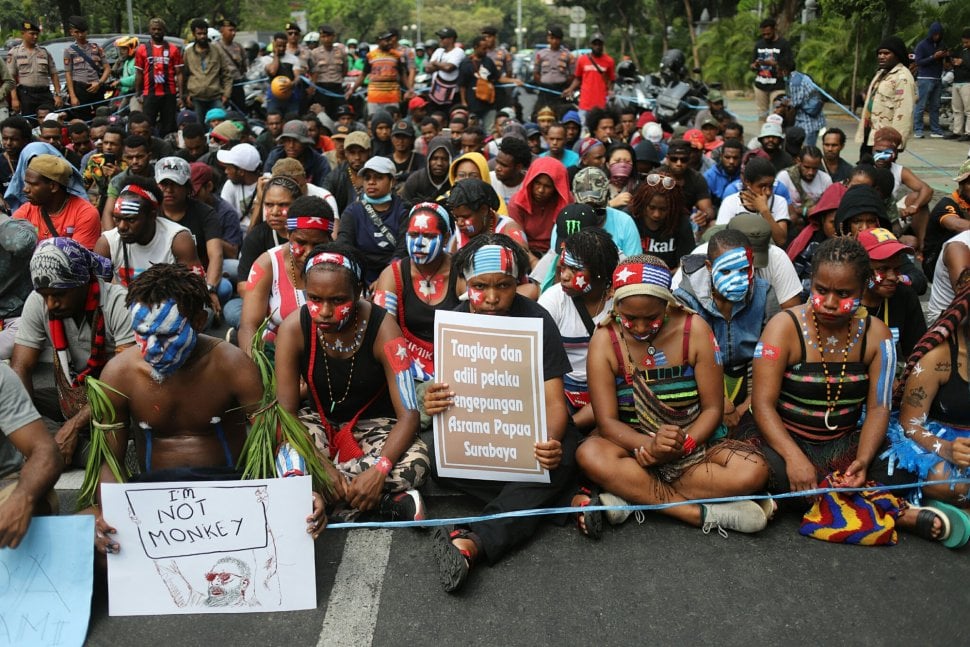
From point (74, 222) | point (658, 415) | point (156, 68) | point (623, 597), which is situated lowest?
point (623, 597)

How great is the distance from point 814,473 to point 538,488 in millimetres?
1304

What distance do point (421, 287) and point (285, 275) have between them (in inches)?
36.2

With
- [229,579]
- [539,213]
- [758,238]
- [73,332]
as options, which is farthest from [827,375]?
[73,332]

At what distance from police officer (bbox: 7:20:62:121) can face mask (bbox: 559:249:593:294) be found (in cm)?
1201

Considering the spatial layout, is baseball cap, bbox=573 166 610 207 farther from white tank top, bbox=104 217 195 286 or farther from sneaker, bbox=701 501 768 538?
sneaker, bbox=701 501 768 538

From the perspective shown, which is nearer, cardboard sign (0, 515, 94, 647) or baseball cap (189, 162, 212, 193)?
cardboard sign (0, 515, 94, 647)

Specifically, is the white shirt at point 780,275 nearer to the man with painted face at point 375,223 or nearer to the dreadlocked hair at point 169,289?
the man with painted face at point 375,223

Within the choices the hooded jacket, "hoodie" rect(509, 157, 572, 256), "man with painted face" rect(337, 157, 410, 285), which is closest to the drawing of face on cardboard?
"man with painted face" rect(337, 157, 410, 285)

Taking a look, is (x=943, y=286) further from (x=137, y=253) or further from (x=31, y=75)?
(x=31, y=75)

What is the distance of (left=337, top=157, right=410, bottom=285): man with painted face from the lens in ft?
25.3

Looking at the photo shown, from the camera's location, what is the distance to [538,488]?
444 cm

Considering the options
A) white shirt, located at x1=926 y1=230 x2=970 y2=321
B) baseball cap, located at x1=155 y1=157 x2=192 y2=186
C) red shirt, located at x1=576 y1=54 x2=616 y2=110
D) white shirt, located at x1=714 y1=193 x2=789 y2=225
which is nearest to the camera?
white shirt, located at x1=926 y1=230 x2=970 y2=321

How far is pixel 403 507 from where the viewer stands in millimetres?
4457

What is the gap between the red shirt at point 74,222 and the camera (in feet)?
23.8
